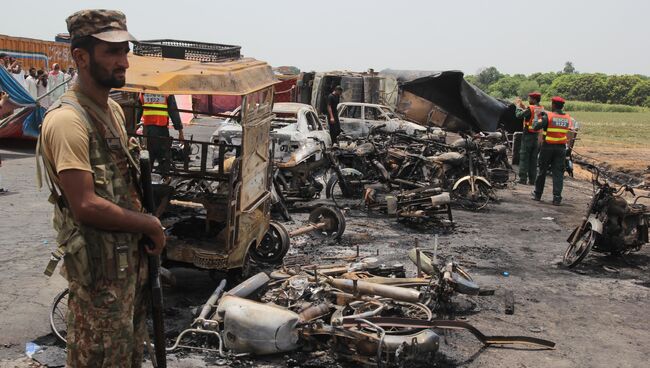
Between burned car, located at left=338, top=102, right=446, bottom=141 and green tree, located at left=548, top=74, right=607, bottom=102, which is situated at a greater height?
green tree, located at left=548, top=74, right=607, bottom=102

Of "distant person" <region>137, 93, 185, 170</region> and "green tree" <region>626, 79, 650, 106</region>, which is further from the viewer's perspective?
"green tree" <region>626, 79, 650, 106</region>

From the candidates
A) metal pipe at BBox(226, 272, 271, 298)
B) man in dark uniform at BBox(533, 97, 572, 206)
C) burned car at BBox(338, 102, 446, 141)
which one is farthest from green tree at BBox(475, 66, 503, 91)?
metal pipe at BBox(226, 272, 271, 298)

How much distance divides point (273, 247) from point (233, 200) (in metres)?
1.60

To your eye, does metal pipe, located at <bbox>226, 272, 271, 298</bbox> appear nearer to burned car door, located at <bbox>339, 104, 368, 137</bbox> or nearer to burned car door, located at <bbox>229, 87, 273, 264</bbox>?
burned car door, located at <bbox>229, 87, 273, 264</bbox>

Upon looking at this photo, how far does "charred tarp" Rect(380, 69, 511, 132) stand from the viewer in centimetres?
2250

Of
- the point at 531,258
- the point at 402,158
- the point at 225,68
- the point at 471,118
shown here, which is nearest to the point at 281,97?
the point at 471,118

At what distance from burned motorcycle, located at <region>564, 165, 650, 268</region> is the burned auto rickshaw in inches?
160

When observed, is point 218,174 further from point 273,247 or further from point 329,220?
point 329,220

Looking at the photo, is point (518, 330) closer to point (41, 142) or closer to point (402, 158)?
point (41, 142)

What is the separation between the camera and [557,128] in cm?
1259

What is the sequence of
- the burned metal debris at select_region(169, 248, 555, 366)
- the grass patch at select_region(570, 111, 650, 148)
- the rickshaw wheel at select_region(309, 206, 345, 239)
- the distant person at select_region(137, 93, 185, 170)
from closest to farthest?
the burned metal debris at select_region(169, 248, 555, 366) → the distant person at select_region(137, 93, 185, 170) → the rickshaw wheel at select_region(309, 206, 345, 239) → the grass patch at select_region(570, 111, 650, 148)

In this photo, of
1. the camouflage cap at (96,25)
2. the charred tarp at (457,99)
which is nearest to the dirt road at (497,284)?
the camouflage cap at (96,25)

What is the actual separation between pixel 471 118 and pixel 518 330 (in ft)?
56.9

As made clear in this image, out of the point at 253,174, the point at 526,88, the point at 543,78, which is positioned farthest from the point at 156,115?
the point at 543,78
